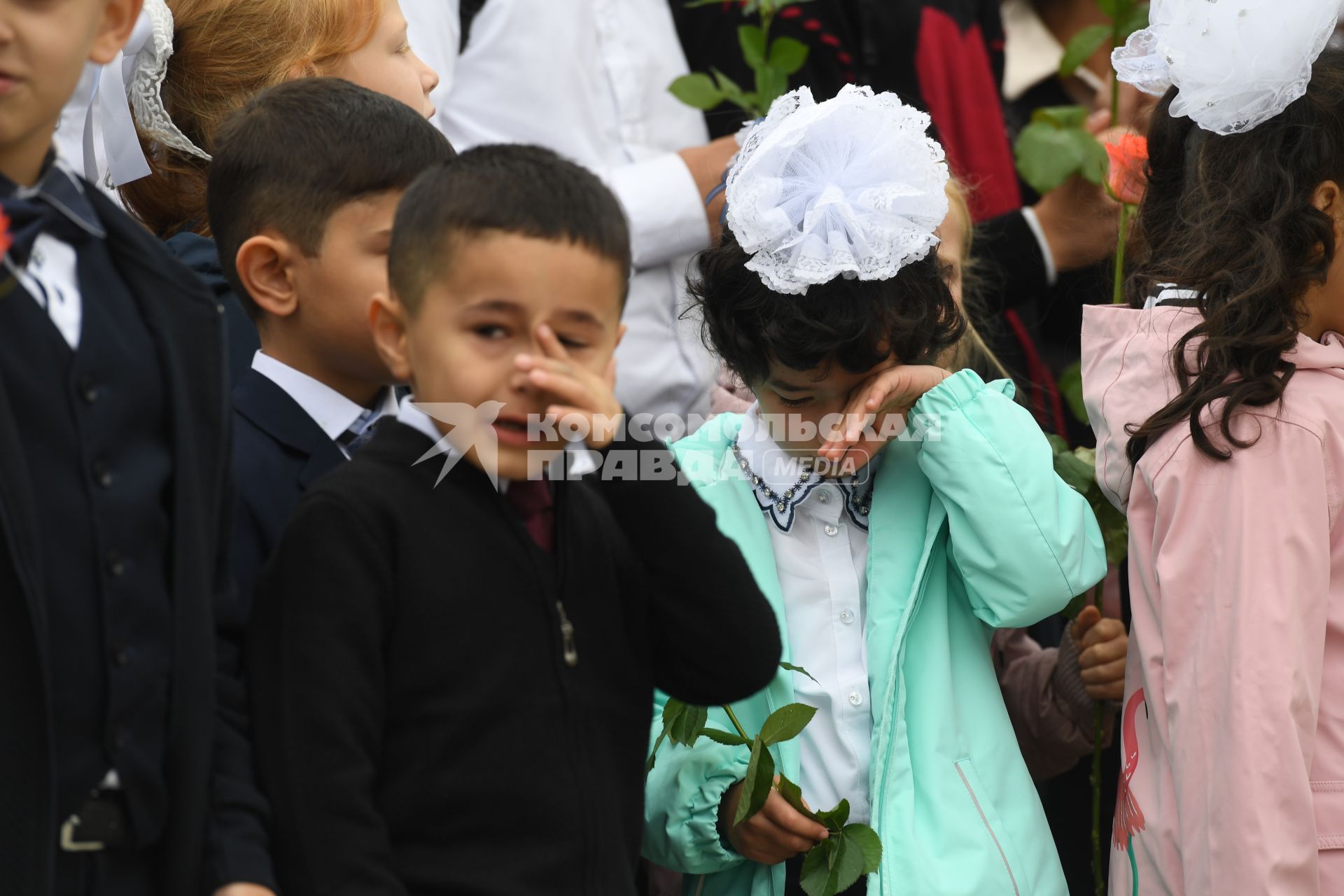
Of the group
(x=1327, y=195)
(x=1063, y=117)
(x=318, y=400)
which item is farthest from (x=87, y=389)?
(x=1063, y=117)

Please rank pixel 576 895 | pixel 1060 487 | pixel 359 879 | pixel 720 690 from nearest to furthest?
pixel 359 879
pixel 576 895
pixel 720 690
pixel 1060 487

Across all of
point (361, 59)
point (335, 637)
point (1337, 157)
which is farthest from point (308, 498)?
point (1337, 157)

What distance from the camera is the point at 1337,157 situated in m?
2.20

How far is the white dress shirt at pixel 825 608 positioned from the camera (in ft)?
7.09

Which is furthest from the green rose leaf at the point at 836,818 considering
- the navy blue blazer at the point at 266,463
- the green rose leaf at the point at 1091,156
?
the green rose leaf at the point at 1091,156

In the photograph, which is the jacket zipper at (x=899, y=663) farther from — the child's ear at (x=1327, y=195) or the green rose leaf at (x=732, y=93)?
the green rose leaf at (x=732, y=93)

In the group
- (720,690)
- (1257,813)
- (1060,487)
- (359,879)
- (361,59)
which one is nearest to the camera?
(359,879)

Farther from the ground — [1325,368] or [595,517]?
[1325,368]

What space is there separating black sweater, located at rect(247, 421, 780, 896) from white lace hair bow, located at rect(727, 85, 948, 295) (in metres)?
0.63

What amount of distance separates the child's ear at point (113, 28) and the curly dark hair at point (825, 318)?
3.33ft

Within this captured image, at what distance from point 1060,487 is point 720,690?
32.2 inches

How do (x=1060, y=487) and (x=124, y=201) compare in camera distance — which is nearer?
(x=1060, y=487)

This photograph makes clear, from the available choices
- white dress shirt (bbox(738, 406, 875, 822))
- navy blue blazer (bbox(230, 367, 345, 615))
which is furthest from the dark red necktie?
white dress shirt (bbox(738, 406, 875, 822))

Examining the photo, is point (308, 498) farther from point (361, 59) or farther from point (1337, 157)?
point (1337, 157)
